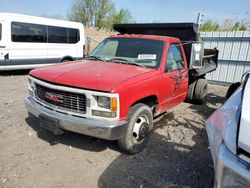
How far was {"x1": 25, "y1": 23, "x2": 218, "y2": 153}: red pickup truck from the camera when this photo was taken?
10.6 ft

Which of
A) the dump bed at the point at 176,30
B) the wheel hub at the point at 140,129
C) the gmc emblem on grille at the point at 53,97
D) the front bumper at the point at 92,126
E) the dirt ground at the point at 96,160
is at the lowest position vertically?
the dirt ground at the point at 96,160

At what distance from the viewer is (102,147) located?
406 cm

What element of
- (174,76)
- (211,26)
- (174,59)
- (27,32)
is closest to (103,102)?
(174,76)

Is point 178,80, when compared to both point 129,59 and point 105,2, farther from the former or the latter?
point 105,2

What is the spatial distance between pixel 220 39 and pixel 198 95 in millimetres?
→ 5576

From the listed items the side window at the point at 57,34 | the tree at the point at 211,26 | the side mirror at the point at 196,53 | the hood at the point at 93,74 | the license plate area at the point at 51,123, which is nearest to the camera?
the hood at the point at 93,74

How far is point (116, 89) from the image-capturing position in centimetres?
316

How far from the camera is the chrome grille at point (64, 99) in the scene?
11.0 feet

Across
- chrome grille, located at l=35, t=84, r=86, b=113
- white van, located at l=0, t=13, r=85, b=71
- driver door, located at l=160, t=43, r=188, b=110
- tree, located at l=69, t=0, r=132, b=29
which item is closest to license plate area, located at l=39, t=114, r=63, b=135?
chrome grille, located at l=35, t=84, r=86, b=113

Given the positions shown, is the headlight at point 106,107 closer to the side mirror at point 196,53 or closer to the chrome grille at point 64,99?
the chrome grille at point 64,99

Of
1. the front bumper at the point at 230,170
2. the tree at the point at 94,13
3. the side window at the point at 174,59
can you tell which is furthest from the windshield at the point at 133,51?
the tree at the point at 94,13

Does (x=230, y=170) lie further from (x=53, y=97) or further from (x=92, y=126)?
(x=53, y=97)

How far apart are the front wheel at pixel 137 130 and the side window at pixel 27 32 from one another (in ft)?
25.9

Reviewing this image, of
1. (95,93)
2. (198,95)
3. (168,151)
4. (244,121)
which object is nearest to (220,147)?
(244,121)
